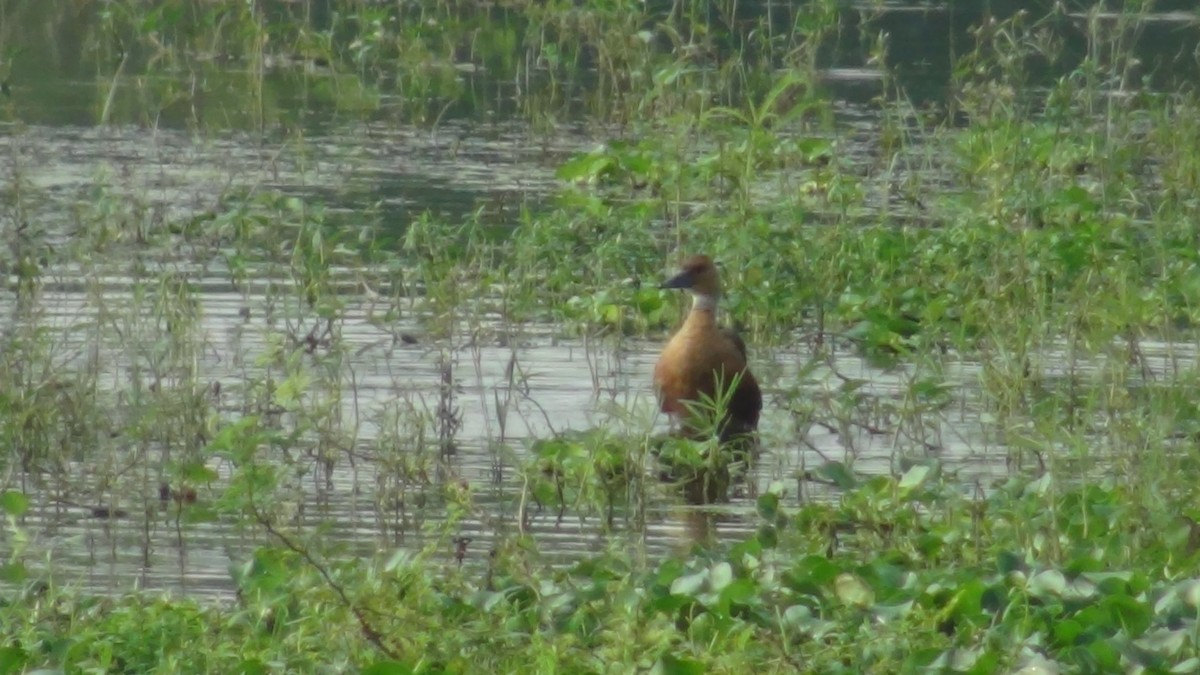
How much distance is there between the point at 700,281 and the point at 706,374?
578 millimetres

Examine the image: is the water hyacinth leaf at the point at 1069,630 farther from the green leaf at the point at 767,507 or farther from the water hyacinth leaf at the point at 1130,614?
the green leaf at the point at 767,507

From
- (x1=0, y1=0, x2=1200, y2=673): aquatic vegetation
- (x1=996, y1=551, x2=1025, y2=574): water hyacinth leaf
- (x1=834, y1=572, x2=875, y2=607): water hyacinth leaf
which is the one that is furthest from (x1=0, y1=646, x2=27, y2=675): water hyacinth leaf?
(x1=996, y1=551, x2=1025, y2=574): water hyacinth leaf

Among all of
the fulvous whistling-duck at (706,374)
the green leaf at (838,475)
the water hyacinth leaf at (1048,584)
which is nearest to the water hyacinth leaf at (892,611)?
the water hyacinth leaf at (1048,584)

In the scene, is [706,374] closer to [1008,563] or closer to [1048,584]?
[1008,563]

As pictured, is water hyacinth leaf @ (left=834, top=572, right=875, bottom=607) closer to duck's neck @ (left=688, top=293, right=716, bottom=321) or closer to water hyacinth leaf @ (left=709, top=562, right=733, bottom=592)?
water hyacinth leaf @ (left=709, top=562, right=733, bottom=592)

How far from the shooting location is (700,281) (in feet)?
25.2

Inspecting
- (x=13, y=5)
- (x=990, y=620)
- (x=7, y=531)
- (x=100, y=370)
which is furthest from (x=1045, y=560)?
(x=13, y=5)

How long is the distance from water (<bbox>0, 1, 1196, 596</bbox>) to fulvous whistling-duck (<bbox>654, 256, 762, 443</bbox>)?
0.11 meters

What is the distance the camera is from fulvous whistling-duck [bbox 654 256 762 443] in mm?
7156

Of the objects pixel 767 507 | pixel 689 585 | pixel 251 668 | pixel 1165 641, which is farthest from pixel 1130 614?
pixel 251 668

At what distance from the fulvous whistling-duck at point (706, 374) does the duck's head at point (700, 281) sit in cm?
12

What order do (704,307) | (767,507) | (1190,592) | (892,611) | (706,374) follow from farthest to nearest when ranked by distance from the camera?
(704,307)
(706,374)
(767,507)
(892,611)
(1190,592)

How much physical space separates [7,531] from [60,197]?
4.08 meters

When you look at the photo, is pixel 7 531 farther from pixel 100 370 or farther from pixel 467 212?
pixel 467 212
